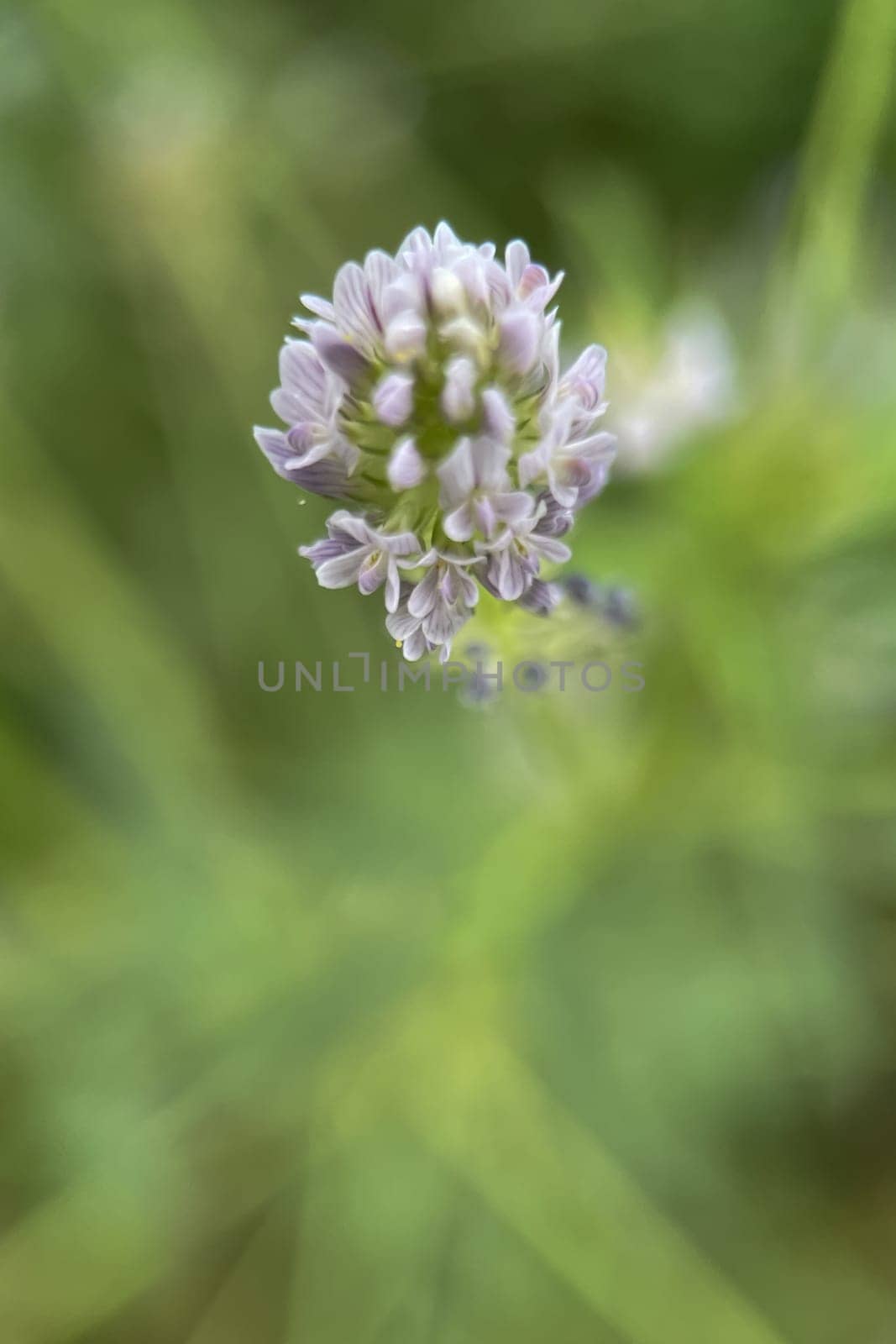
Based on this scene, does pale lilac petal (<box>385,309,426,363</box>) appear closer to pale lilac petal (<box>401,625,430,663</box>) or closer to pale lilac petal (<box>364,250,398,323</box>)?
pale lilac petal (<box>364,250,398,323</box>)

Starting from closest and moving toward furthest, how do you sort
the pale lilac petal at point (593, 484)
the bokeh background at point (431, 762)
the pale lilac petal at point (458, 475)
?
the pale lilac petal at point (458, 475) → the pale lilac petal at point (593, 484) → the bokeh background at point (431, 762)

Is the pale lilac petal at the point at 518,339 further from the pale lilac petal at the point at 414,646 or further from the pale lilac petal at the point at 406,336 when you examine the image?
the pale lilac petal at the point at 414,646

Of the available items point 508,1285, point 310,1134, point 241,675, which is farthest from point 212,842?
point 508,1285

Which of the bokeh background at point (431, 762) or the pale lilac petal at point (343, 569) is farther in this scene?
the bokeh background at point (431, 762)

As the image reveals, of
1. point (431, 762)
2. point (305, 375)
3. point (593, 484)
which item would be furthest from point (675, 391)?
point (305, 375)

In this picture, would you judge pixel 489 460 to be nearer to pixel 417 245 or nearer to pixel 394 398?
pixel 394 398

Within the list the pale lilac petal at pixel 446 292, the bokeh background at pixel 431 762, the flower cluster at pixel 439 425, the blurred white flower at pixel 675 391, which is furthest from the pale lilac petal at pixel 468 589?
the blurred white flower at pixel 675 391
